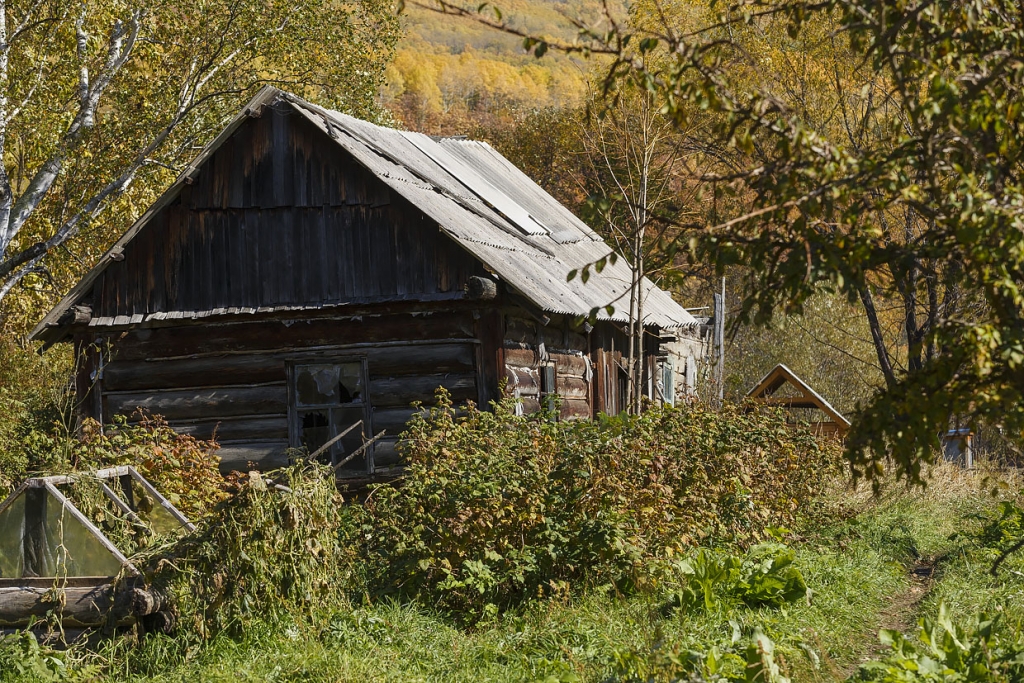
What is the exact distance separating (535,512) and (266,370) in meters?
6.94

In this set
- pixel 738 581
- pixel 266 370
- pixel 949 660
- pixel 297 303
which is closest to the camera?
pixel 949 660

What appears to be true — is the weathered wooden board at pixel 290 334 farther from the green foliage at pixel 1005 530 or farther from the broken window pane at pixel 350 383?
the green foliage at pixel 1005 530

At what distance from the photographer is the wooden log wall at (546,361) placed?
1383cm

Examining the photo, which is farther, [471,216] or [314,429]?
[471,216]

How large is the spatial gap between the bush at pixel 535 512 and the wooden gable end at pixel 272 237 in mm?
4449

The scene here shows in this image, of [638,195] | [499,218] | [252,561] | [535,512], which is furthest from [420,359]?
[638,195]

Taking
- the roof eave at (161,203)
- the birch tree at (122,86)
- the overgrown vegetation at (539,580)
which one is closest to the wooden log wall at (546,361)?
the overgrown vegetation at (539,580)

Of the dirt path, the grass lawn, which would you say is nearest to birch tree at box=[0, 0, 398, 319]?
the grass lawn

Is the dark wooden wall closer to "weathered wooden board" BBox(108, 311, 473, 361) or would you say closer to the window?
"weathered wooden board" BBox(108, 311, 473, 361)

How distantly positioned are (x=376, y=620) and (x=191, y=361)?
786 cm

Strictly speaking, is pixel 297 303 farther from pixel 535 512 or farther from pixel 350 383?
pixel 535 512

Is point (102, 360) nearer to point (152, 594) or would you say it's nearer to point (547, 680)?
point (152, 594)

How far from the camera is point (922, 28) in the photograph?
14.6ft

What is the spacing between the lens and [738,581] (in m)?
8.23
